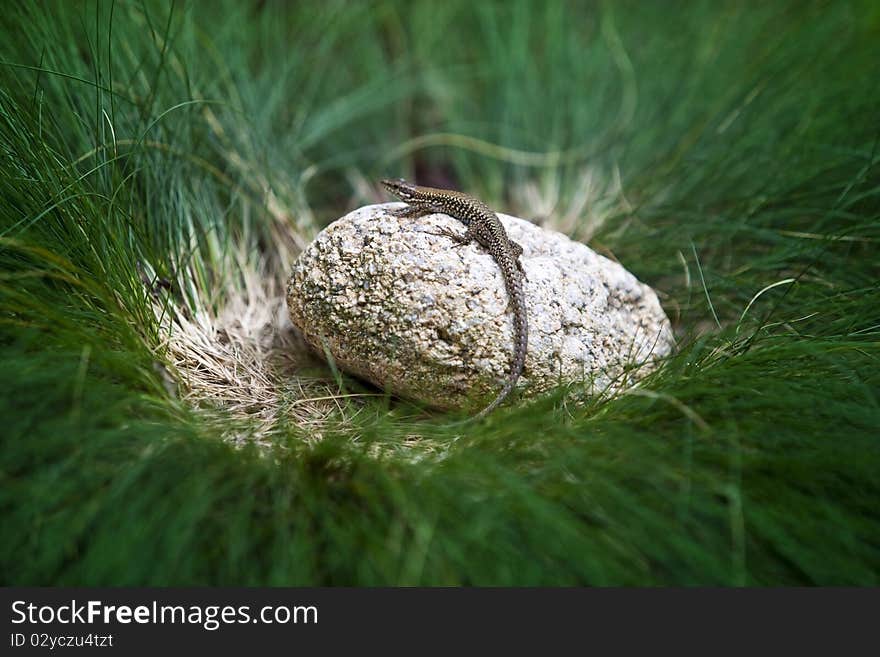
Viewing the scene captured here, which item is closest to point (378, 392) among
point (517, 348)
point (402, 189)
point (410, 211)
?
point (517, 348)

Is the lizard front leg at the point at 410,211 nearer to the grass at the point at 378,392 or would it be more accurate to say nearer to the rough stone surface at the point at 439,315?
the rough stone surface at the point at 439,315

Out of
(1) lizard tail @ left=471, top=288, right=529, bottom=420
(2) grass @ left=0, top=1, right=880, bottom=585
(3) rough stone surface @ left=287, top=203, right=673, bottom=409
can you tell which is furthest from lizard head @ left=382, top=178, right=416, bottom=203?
(1) lizard tail @ left=471, top=288, right=529, bottom=420

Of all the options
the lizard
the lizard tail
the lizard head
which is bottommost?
the lizard tail

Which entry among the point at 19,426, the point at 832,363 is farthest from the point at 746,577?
the point at 19,426

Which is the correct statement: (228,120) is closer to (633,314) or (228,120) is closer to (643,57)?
(633,314)

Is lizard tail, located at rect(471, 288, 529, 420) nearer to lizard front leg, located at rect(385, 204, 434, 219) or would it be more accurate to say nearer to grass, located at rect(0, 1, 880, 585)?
grass, located at rect(0, 1, 880, 585)

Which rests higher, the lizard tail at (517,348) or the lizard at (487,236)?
the lizard at (487,236)

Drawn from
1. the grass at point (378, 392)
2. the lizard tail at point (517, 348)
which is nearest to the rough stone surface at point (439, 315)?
the lizard tail at point (517, 348)
